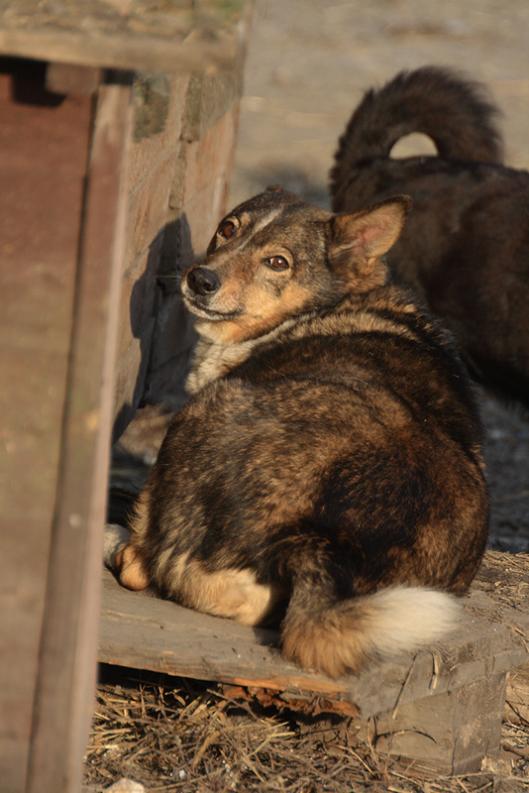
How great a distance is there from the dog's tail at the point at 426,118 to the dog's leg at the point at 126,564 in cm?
360

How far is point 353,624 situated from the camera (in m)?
3.04

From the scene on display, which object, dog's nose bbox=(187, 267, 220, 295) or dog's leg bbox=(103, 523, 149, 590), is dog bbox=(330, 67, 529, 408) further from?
dog's leg bbox=(103, 523, 149, 590)

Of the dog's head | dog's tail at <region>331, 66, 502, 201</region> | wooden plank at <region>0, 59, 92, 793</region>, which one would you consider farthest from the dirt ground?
dog's tail at <region>331, 66, 502, 201</region>

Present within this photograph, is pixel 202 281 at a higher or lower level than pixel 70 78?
lower

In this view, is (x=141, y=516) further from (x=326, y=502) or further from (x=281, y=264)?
(x=281, y=264)

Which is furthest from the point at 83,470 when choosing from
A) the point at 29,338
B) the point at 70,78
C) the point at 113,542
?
the point at 113,542

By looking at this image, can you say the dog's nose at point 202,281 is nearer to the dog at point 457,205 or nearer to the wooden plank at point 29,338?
the dog at point 457,205

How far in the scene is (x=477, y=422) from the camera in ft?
13.6

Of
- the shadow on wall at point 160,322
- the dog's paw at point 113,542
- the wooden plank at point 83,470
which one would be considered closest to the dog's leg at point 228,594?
the dog's paw at point 113,542

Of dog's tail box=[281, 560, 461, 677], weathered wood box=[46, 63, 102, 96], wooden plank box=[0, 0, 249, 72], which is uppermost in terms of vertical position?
wooden plank box=[0, 0, 249, 72]

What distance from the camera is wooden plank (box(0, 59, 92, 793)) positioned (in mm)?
2494

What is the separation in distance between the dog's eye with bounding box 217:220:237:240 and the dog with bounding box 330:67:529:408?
1.70 metres

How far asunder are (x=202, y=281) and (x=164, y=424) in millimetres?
1099

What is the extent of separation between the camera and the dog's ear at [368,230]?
4.68m
